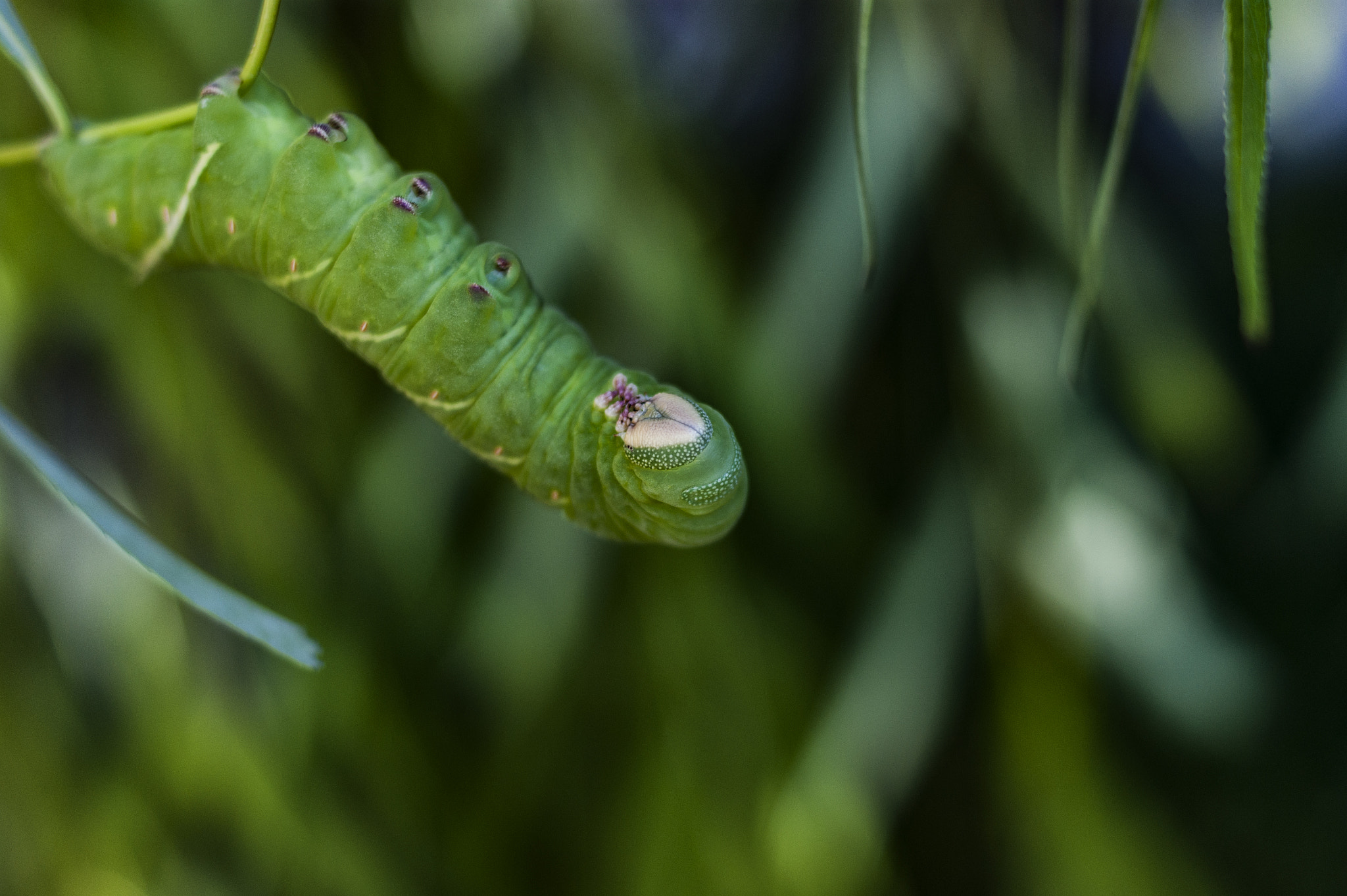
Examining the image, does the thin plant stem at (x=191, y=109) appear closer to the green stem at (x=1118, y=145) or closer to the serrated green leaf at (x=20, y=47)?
the serrated green leaf at (x=20, y=47)

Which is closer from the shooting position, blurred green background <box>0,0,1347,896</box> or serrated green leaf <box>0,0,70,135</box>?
serrated green leaf <box>0,0,70,135</box>

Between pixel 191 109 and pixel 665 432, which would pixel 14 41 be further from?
pixel 665 432

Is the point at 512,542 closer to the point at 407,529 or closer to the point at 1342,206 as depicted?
the point at 407,529

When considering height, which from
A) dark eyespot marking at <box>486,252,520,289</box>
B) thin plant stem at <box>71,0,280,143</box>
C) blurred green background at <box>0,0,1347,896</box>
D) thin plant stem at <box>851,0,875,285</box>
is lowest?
blurred green background at <box>0,0,1347,896</box>

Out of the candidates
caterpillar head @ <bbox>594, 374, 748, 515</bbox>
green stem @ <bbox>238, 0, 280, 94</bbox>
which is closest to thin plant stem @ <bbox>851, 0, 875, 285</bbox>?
caterpillar head @ <bbox>594, 374, 748, 515</bbox>

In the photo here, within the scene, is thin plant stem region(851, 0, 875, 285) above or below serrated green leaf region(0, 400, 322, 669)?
above

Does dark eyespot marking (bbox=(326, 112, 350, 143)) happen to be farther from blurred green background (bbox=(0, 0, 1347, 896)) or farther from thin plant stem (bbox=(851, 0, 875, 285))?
blurred green background (bbox=(0, 0, 1347, 896))

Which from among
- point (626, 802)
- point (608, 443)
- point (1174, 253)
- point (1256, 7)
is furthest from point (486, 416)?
point (1174, 253)
